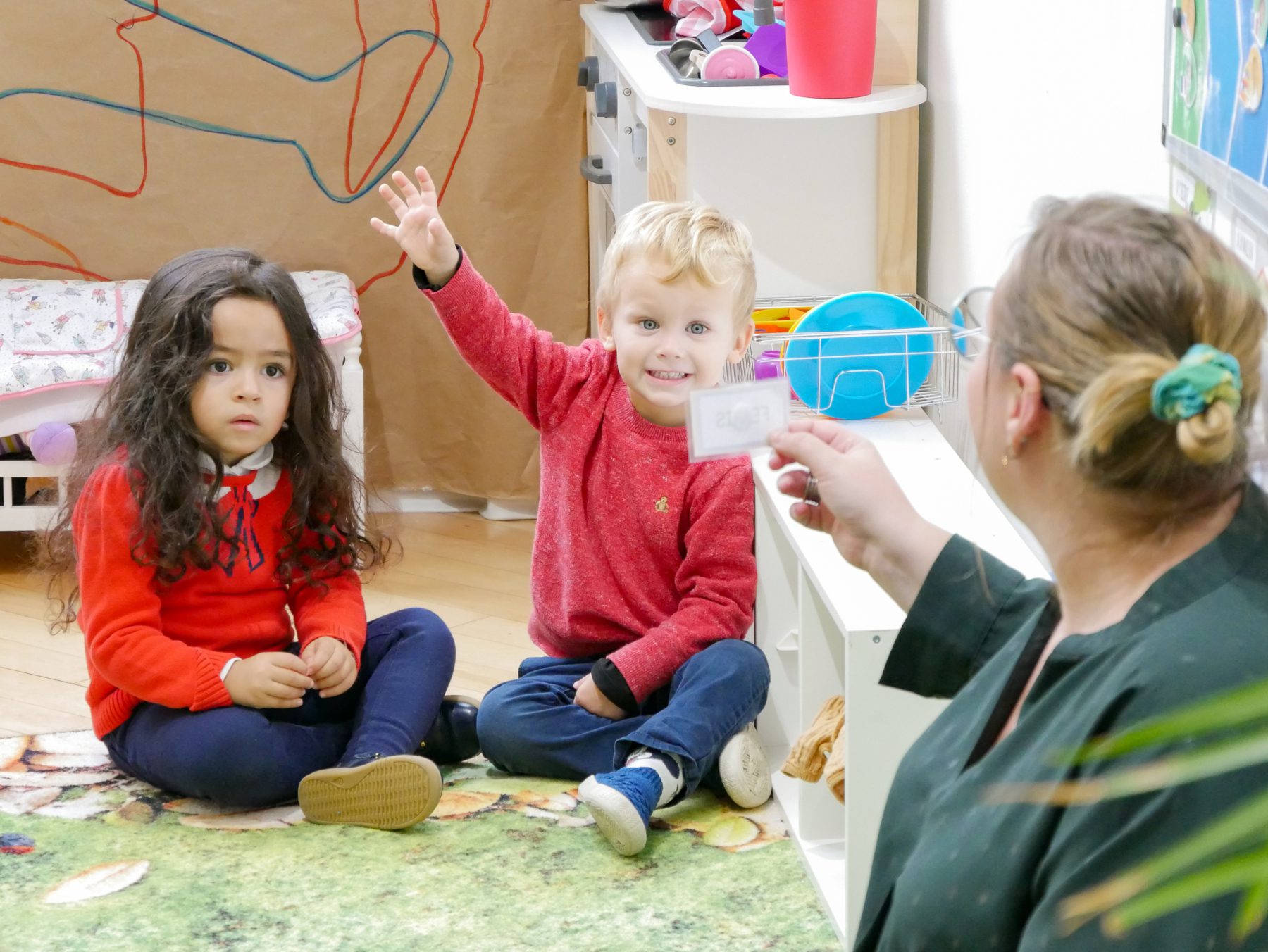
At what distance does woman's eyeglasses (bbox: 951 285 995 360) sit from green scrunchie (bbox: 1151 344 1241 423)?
0.45 feet

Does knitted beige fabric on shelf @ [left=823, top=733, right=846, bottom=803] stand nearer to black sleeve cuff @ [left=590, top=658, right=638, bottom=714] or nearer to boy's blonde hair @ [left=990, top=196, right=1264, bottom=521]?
black sleeve cuff @ [left=590, top=658, right=638, bottom=714]

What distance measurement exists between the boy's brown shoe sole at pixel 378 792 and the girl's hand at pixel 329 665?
120 millimetres

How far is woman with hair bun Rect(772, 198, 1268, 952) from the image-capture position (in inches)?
25.3

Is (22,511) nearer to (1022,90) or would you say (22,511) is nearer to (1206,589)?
(1022,90)

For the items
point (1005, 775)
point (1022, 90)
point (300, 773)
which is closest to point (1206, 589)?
point (1005, 775)

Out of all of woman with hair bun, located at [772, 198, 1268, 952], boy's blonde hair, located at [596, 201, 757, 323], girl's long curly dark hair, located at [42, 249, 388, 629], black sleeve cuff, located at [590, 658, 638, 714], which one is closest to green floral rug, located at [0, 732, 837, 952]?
black sleeve cuff, located at [590, 658, 638, 714]

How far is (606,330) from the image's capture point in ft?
5.92

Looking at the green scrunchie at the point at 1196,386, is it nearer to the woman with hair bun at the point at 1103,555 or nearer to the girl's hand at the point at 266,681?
the woman with hair bun at the point at 1103,555

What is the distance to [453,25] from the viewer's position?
2650mm

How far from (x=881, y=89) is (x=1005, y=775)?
1437 millimetres

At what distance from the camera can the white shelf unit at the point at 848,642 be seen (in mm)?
1326

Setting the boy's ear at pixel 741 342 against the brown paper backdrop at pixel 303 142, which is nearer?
the boy's ear at pixel 741 342

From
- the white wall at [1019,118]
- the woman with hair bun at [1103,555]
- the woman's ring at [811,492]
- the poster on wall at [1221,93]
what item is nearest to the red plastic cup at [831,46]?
the white wall at [1019,118]

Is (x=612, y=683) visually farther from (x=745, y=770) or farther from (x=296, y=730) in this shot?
(x=296, y=730)
